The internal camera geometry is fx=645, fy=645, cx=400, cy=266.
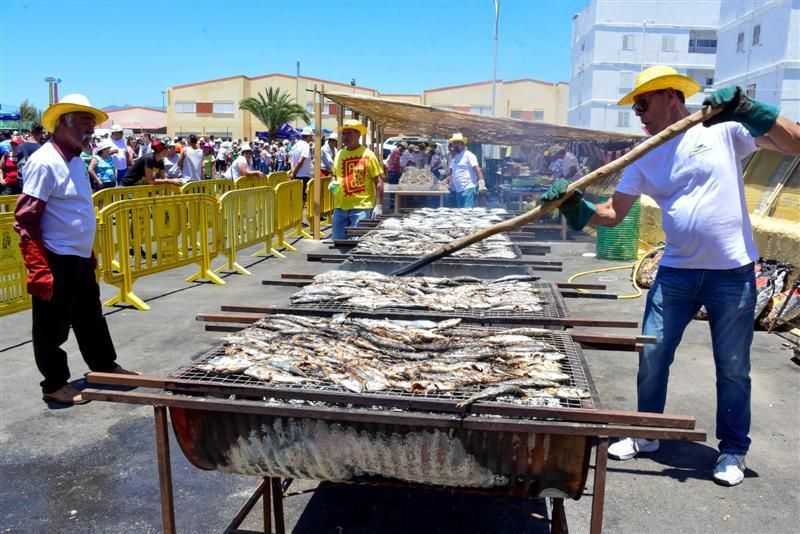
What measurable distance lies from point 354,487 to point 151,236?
5.94 meters

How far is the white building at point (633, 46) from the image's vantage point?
59719 millimetres

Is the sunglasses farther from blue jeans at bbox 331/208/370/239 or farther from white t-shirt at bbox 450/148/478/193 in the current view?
white t-shirt at bbox 450/148/478/193

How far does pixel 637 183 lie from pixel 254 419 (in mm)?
2845

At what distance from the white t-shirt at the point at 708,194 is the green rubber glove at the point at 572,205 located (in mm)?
500

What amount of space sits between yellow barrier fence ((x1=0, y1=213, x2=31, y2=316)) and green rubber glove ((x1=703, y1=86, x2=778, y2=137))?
6817mm

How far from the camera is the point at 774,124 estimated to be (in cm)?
353

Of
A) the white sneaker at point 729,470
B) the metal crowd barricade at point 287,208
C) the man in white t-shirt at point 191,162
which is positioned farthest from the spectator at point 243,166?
the white sneaker at point 729,470

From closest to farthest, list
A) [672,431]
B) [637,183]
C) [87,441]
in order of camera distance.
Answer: [672,431], [637,183], [87,441]

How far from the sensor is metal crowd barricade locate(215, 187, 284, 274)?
10.5 metres

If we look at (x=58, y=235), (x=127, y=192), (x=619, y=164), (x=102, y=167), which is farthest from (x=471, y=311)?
(x=102, y=167)

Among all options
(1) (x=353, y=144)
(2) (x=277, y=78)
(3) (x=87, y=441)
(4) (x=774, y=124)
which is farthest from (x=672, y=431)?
(2) (x=277, y=78)

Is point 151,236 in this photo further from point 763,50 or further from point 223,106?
point 223,106

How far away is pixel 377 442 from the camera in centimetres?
276

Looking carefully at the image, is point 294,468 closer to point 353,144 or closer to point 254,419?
point 254,419
